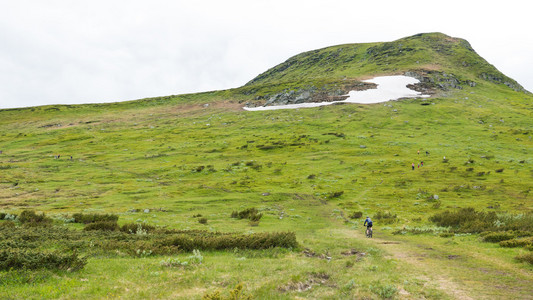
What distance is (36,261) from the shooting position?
43.9ft

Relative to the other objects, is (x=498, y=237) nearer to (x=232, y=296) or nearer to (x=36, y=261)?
(x=232, y=296)

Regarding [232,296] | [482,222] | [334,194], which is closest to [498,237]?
[482,222]

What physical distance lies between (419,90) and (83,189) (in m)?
144

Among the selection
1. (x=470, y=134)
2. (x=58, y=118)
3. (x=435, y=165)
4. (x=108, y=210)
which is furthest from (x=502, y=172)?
(x=58, y=118)

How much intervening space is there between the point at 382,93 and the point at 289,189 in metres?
104

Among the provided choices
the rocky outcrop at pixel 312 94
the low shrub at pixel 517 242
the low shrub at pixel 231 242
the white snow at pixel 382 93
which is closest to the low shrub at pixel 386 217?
the low shrub at pixel 517 242

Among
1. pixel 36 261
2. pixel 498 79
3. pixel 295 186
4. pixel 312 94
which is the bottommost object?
pixel 295 186

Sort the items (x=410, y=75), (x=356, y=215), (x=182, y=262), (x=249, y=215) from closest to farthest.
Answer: (x=182, y=262)
(x=249, y=215)
(x=356, y=215)
(x=410, y=75)

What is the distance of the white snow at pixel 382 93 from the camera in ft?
433

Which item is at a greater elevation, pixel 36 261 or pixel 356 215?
pixel 36 261

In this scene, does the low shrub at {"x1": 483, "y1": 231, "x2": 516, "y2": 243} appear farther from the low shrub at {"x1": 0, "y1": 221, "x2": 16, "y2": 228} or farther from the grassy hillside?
the low shrub at {"x1": 0, "y1": 221, "x2": 16, "y2": 228}

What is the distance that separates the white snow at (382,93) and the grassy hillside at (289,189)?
29.7 ft

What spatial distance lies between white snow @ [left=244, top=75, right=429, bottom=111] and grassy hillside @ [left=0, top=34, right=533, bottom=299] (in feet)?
29.7

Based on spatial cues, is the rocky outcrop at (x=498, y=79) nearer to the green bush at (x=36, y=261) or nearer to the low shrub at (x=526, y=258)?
the low shrub at (x=526, y=258)
